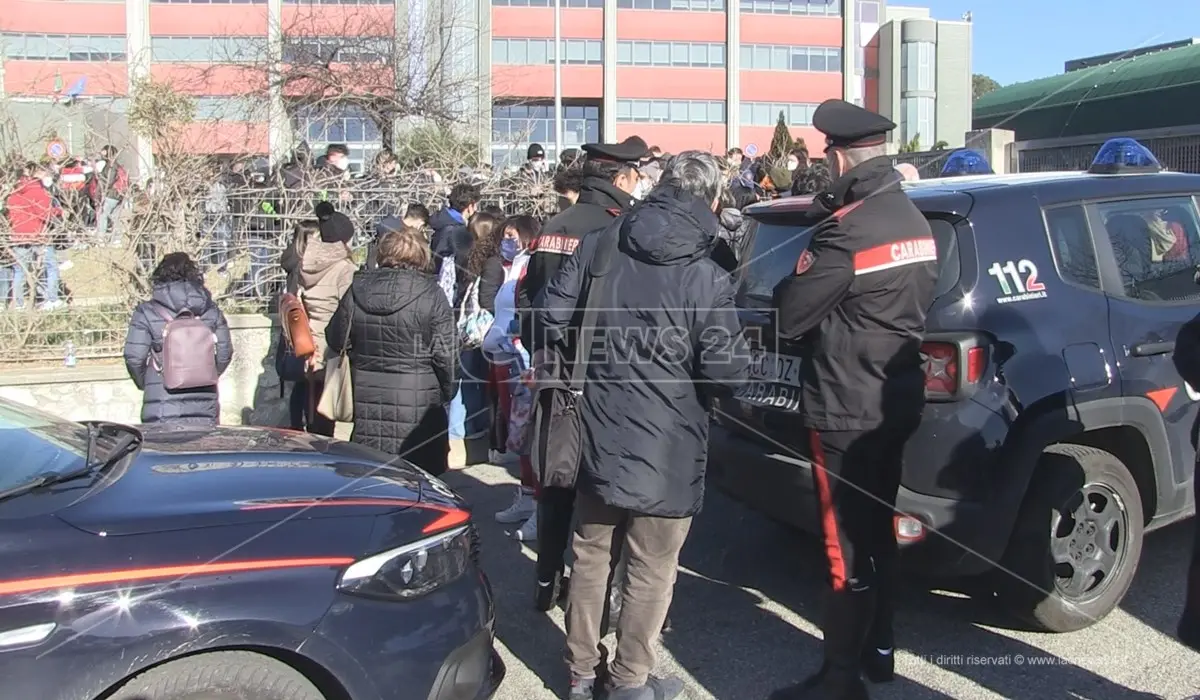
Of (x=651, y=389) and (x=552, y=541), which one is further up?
(x=651, y=389)

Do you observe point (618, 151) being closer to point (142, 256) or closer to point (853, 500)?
point (853, 500)

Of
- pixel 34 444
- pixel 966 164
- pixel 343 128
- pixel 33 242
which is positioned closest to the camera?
pixel 34 444

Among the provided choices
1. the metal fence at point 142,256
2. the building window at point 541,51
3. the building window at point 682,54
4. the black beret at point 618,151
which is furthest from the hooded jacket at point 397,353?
the building window at point 682,54

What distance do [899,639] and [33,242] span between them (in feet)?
23.6

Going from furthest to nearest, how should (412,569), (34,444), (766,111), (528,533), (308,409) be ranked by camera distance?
(766,111), (308,409), (528,533), (34,444), (412,569)

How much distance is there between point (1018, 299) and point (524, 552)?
9.57 feet

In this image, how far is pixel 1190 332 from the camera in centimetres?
277

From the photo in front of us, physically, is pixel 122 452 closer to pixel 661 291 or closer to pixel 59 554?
pixel 59 554

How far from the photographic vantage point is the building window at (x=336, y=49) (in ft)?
56.3

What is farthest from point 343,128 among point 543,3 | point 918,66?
point 918,66

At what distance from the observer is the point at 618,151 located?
4.77 meters

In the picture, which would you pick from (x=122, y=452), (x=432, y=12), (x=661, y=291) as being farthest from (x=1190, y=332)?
(x=432, y=12)

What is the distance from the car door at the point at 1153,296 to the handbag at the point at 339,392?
12.1 feet

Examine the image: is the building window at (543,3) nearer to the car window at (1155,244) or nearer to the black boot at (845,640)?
the car window at (1155,244)
